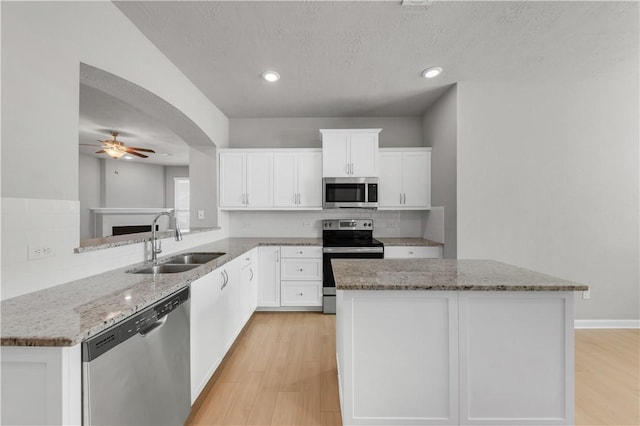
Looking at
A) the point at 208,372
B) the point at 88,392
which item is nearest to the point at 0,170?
the point at 88,392

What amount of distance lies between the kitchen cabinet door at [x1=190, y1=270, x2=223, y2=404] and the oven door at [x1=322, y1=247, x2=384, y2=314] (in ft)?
4.89

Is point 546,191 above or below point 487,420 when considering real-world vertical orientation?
above

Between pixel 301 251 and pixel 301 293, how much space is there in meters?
0.54

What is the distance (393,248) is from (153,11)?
10.3 ft

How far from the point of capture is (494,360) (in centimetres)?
146

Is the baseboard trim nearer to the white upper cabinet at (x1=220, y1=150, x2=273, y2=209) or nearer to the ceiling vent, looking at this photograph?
the ceiling vent

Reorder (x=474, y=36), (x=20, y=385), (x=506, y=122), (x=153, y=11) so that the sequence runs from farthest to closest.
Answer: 1. (x=506, y=122)
2. (x=474, y=36)
3. (x=153, y=11)
4. (x=20, y=385)

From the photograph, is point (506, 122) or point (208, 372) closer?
point (208, 372)

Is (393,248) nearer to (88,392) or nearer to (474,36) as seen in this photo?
(474,36)

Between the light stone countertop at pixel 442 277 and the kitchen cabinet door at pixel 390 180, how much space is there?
1775mm

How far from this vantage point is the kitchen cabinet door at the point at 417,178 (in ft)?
11.9

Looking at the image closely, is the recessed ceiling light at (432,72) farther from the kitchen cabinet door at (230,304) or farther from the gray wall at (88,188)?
the gray wall at (88,188)

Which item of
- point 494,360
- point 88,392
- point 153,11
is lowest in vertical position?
point 494,360

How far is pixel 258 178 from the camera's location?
3.71 meters
